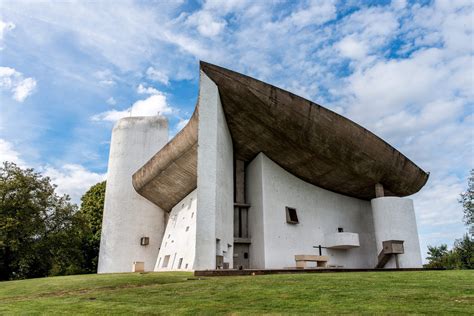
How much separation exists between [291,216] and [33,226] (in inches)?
603

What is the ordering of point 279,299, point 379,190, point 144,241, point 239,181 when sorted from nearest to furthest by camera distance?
point 279,299 < point 239,181 < point 379,190 < point 144,241

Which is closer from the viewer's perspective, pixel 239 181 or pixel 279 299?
pixel 279 299

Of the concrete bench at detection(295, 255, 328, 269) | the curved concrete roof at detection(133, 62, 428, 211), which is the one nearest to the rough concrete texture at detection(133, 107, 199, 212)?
the curved concrete roof at detection(133, 62, 428, 211)

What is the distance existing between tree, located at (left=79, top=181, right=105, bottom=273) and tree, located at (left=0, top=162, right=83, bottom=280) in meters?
5.43

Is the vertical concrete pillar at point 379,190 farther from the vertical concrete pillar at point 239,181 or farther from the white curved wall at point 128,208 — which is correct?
the white curved wall at point 128,208

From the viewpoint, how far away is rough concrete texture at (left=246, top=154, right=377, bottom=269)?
1831 cm

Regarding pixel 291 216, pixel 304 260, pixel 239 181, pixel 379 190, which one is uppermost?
pixel 239 181

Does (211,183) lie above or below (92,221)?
below

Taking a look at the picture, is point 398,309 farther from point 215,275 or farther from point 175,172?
point 175,172

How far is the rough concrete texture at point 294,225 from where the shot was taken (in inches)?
721

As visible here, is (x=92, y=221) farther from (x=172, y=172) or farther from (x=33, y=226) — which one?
(x=172, y=172)

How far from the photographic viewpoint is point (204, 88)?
15305 mm

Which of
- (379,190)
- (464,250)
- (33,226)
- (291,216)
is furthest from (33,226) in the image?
(464,250)

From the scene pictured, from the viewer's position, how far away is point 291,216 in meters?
19.4
